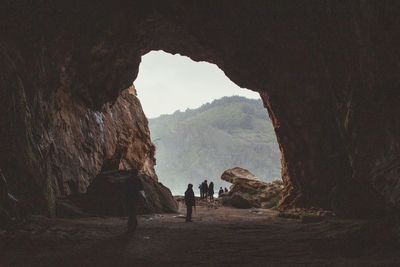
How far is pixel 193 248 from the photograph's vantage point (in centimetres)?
982

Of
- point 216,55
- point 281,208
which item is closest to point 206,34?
point 216,55

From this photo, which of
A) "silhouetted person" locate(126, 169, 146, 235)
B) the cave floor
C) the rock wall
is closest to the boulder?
the rock wall

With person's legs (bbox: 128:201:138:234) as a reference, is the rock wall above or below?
above

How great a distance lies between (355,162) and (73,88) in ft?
55.3

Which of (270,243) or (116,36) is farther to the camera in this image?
(116,36)

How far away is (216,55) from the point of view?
2462cm

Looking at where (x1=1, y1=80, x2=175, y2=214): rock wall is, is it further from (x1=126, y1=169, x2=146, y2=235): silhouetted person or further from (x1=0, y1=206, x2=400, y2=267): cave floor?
(x1=126, y1=169, x2=146, y2=235): silhouetted person

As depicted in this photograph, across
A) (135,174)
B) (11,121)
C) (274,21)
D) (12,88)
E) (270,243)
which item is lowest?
(270,243)

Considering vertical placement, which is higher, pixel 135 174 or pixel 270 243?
pixel 135 174

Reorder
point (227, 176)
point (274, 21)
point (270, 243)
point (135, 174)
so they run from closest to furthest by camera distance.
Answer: point (270, 243), point (135, 174), point (274, 21), point (227, 176)

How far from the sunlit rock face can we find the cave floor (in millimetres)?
2012

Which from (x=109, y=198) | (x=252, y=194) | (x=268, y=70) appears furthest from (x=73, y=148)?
(x=252, y=194)

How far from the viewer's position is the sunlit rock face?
1205cm

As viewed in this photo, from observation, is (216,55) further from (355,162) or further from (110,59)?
(355,162)
